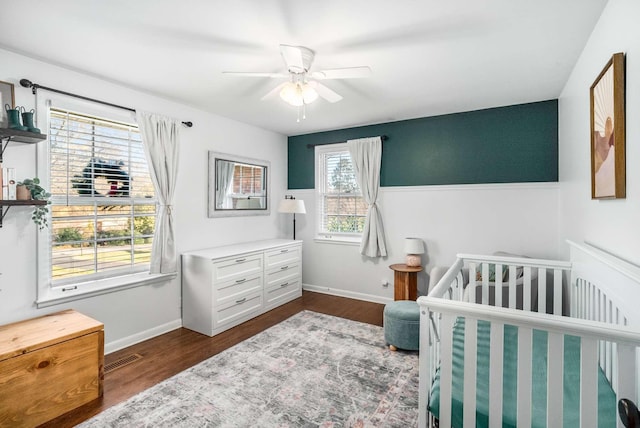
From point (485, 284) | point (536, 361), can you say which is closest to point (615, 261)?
point (536, 361)

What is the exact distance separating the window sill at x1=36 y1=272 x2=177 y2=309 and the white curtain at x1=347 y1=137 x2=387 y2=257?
8.29 ft

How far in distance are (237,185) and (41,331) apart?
252cm

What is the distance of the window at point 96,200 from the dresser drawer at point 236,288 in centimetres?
79

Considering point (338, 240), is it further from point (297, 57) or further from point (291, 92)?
point (297, 57)

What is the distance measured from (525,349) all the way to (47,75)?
360cm

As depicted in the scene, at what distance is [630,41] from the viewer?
144cm

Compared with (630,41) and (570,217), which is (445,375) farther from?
(570,217)

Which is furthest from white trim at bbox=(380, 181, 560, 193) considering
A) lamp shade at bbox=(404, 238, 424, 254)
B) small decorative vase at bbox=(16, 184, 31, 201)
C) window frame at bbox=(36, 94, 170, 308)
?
small decorative vase at bbox=(16, 184, 31, 201)

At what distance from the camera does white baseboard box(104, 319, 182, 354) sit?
9.14 feet

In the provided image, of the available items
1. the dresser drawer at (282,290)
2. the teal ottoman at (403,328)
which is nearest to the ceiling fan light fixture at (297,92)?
the teal ottoman at (403,328)

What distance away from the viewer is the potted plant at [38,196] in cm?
225

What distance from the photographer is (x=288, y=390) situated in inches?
87.4

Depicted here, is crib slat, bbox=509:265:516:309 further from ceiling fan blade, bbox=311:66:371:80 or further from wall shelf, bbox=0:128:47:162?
wall shelf, bbox=0:128:47:162

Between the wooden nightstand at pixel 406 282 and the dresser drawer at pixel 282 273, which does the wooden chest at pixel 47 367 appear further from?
the wooden nightstand at pixel 406 282
